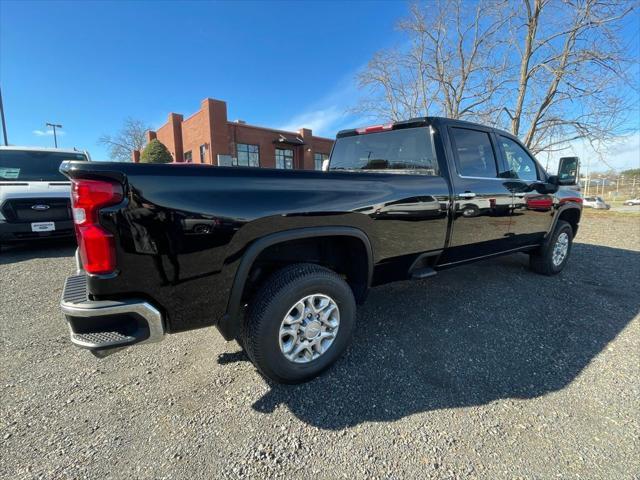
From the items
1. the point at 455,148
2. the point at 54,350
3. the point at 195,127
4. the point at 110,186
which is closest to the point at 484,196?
the point at 455,148

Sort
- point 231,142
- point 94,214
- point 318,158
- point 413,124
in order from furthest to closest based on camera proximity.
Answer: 1. point 318,158
2. point 231,142
3. point 413,124
4. point 94,214

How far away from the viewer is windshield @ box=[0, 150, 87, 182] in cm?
616

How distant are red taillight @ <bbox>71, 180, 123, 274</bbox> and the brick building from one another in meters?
18.9

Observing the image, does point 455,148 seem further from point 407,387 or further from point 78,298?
point 78,298

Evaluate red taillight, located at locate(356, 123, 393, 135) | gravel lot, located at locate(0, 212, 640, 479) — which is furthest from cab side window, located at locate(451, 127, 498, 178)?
gravel lot, located at locate(0, 212, 640, 479)

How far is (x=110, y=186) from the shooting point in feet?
5.06

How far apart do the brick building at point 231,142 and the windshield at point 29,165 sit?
13125 mm

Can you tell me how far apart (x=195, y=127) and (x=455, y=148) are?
24.2 m

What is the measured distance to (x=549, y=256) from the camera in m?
4.52

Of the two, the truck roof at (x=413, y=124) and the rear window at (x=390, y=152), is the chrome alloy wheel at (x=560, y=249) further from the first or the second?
the rear window at (x=390, y=152)

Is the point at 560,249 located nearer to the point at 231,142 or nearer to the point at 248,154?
the point at 231,142

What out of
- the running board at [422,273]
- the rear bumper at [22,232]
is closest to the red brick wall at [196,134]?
the rear bumper at [22,232]

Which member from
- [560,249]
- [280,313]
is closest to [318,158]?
[560,249]

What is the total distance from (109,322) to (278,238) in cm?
100
